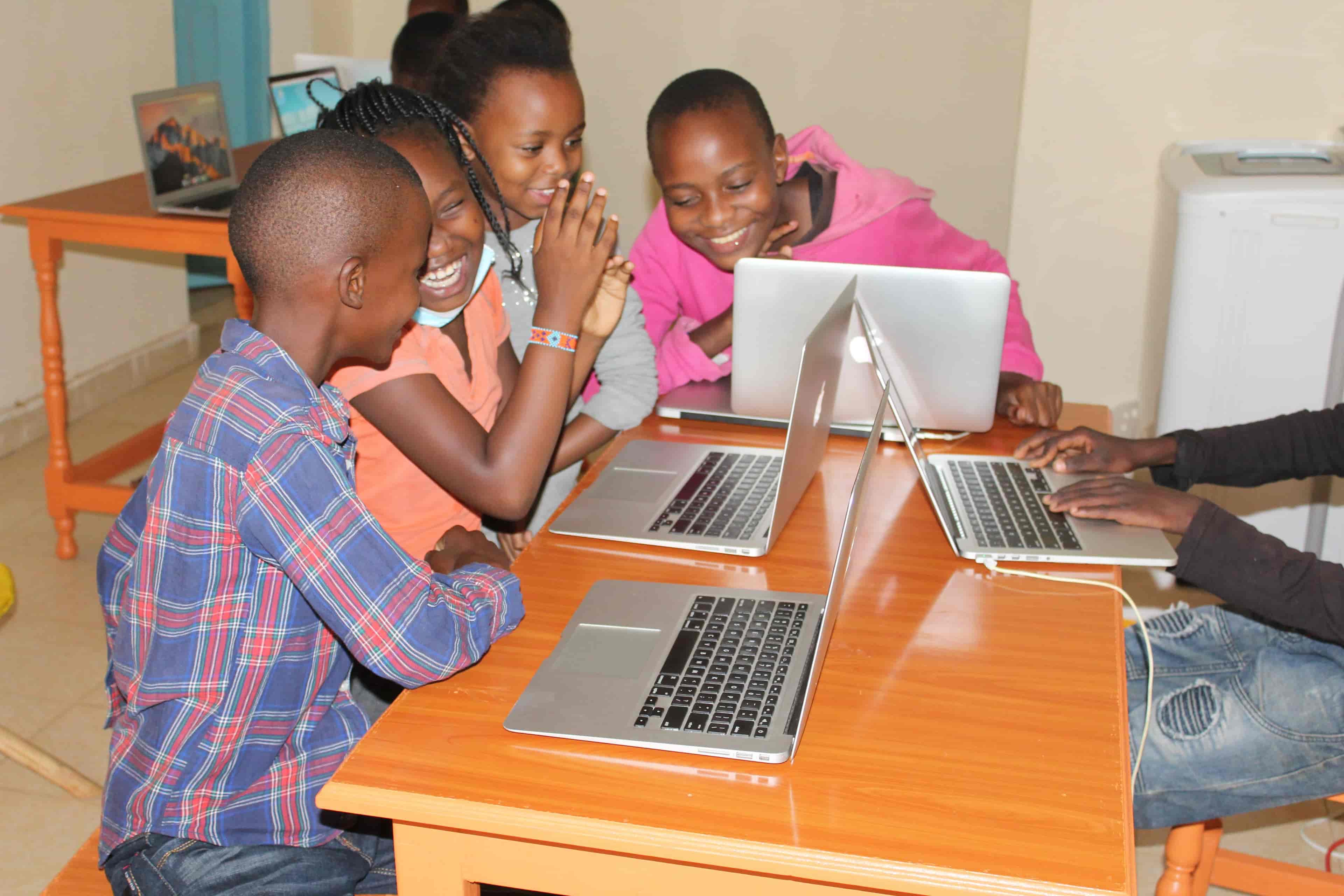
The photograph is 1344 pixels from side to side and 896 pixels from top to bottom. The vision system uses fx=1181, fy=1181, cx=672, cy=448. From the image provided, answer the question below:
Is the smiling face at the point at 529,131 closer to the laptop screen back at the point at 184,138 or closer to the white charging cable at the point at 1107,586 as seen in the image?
the white charging cable at the point at 1107,586

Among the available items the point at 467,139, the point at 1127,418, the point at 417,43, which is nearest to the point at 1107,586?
the point at 467,139

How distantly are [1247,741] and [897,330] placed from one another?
0.61 meters

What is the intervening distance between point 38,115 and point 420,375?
2.59 m

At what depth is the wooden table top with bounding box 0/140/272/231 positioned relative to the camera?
2.59m

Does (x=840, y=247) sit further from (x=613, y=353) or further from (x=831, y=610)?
(x=831, y=610)

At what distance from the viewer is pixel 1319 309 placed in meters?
2.42

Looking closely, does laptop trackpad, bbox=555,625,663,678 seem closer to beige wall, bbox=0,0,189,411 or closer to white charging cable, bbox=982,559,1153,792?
white charging cable, bbox=982,559,1153,792

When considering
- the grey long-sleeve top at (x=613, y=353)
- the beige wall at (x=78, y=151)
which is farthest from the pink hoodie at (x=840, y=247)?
the beige wall at (x=78, y=151)

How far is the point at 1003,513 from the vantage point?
139 cm

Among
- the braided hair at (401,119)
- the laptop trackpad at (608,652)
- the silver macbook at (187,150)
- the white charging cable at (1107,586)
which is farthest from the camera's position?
the silver macbook at (187,150)

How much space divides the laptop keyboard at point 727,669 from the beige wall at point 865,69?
9.07ft

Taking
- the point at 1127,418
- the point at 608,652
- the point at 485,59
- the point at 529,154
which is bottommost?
the point at 1127,418

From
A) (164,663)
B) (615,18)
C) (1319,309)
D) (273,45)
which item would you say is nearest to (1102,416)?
(1319,309)

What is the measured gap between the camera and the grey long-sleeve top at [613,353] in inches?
67.2
